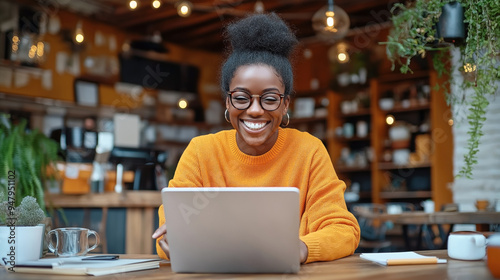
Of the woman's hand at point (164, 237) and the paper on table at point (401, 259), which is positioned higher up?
the woman's hand at point (164, 237)

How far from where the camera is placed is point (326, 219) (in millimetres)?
1443

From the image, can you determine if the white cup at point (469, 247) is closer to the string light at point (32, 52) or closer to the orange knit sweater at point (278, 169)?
the orange knit sweater at point (278, 169)

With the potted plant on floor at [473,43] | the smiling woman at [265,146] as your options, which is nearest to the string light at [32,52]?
the smiling woman at [265,146]

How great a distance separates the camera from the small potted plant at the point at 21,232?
1.20m

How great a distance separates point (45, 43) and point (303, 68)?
3457mm

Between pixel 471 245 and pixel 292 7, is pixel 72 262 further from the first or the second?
pixel 292 7

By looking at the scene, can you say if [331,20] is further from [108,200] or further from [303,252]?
[303,252]

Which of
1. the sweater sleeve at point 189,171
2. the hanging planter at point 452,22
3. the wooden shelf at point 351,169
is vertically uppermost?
the hanging planter at point 452,22

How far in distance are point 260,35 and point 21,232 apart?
2.60 ft

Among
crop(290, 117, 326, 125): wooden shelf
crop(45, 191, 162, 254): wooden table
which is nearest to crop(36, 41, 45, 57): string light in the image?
crop(290, 117, 326, 125): wooden shelf

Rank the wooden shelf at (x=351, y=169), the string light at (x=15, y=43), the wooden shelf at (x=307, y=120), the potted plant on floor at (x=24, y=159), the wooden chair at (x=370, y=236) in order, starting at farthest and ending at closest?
1. the wooden shelf at (x=307, y=120)
2. the wooden shelf at (x=351, y=169)
3. the string light at (x=15, y=43)
4. the wooden chair at (x=370, y=236)
5. the potted plant on floor at (x=24, y=159)

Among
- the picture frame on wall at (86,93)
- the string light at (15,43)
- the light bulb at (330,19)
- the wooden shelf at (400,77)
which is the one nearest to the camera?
the light bulb at (330,19)

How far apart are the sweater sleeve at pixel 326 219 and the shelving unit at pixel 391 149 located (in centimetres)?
479

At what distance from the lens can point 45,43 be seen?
632cm
